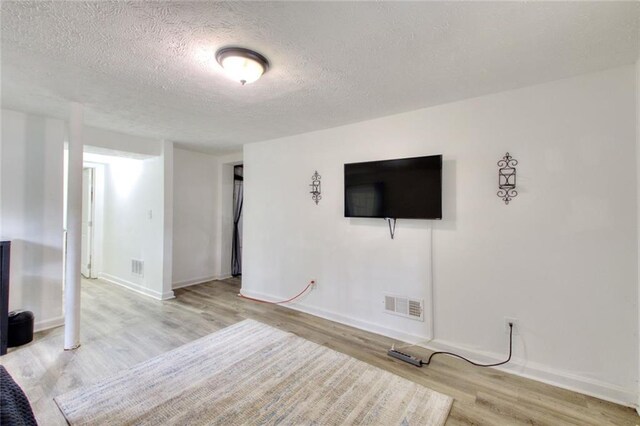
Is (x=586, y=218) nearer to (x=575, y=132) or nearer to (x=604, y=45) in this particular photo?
(x=575, y=132)

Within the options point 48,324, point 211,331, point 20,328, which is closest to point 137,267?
point 48,324

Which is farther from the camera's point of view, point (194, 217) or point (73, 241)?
point (194, 217)

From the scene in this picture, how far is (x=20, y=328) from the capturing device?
104 inches

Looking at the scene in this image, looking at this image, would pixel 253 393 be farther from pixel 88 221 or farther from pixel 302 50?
pixel 88 221

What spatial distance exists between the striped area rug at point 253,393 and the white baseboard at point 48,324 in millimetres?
1669

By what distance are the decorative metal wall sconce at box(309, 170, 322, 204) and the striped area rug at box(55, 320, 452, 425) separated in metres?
1.81

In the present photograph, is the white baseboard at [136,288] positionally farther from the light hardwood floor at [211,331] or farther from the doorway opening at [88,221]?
the doorway opening at [88,221]

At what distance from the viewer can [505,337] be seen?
231 centimetres

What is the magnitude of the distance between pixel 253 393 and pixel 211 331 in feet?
4.00

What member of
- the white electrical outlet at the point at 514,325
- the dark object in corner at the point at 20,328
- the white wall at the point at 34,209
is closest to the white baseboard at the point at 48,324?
the white wall at the point at 34,209

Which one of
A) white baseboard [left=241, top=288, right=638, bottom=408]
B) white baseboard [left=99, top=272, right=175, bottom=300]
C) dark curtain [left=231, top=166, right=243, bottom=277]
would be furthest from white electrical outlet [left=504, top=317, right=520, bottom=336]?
dark curtain [left=231, top=166, right=243, bottom=277]

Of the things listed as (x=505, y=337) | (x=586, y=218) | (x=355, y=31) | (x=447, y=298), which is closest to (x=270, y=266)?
(x=447, y=298)

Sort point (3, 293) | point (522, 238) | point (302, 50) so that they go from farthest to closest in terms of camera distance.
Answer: point (3, 293)
point (522, 238)
point (302, 50)

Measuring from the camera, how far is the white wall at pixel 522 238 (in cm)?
195
